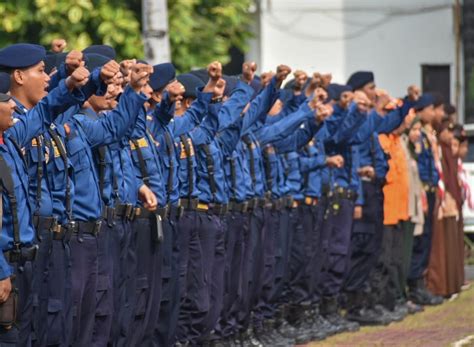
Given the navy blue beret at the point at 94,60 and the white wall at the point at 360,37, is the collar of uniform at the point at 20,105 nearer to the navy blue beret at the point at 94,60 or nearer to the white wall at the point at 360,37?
the navy blue beret at the point at 94,60

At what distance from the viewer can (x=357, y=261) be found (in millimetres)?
16781

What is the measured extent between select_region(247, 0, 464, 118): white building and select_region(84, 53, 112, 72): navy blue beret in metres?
18.8

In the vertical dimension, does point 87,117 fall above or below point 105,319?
above

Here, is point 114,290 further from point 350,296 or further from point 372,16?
point 372,16

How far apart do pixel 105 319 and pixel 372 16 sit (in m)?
20.6

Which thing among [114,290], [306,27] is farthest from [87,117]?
[306,27]

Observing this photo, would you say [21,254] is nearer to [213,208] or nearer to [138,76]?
[138,76]

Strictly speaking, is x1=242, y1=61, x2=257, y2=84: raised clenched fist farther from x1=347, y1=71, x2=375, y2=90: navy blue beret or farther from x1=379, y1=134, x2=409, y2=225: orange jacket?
x1=379, y1=134, x2=409, y2=225: orange jacket

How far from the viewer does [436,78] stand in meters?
31.6

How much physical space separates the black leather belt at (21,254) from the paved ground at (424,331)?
18.1ft

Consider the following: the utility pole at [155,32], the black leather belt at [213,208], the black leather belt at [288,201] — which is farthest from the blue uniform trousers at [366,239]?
the black leather belt at [213,208]

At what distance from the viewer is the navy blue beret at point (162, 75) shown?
12219 millimetres

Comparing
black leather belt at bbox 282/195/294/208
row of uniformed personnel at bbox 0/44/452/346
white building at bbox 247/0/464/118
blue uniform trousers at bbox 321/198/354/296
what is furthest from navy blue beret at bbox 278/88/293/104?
white building at bbox 247/0/464/118

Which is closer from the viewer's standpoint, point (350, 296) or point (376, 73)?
point (350, 296)
